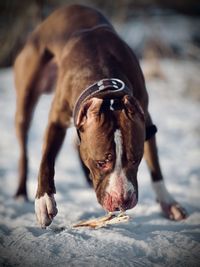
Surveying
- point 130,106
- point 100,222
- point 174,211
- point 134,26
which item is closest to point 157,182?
point 174,211

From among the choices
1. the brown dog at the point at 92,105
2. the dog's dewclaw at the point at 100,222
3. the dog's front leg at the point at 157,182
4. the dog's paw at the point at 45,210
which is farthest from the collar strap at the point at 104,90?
the dog's front leg at the point at 157,182

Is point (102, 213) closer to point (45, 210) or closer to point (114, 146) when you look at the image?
point (45, 210)

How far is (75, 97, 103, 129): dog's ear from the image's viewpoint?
267 centimetres

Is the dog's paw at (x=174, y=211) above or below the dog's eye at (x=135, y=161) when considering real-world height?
below

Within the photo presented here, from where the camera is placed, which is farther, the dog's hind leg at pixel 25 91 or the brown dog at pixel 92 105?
the dog's hind leg at pixel 25 91

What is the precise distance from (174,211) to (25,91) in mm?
1695

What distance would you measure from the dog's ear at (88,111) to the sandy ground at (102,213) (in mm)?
695

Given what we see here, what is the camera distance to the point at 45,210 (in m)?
2.84

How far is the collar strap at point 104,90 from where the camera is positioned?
277 centimetres

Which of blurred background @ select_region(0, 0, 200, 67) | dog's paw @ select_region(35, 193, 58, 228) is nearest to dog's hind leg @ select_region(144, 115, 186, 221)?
dog's paw @ select_region(35, 193, 58, 228)

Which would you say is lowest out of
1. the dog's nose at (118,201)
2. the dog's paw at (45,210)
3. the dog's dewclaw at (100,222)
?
the dog's dewclaw at (100,222)

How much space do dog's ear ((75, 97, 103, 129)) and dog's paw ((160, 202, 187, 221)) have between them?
111 centimetres

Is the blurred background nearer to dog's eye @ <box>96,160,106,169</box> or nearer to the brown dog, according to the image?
the brown dog

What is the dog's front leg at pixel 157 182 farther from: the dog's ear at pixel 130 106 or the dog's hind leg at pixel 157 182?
the dog's ear at pixel 130 106
